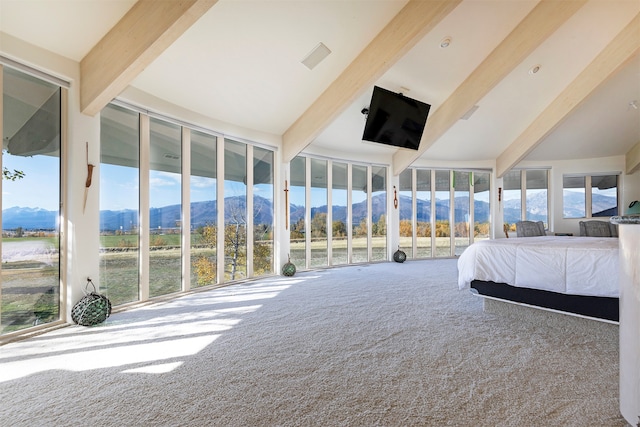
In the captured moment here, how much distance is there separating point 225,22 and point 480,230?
26.3 ft

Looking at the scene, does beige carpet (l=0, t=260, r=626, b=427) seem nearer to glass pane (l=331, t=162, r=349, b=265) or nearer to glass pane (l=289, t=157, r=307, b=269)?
glass pane (l=289, t=157, r=307, b=269)

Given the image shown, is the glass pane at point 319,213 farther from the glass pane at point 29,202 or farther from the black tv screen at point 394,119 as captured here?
the glass pane at point 29,202

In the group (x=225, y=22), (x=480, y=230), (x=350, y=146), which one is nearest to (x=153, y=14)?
(x=225, y=22)

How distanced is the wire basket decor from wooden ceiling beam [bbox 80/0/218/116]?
1933 mm

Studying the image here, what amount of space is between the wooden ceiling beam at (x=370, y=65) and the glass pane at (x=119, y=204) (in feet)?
8.32

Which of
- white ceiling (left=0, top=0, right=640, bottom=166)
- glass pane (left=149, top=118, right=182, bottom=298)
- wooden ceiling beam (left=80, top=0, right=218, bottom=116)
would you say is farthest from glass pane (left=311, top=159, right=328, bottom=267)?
wooden ceiling beam (left=80, top=0, right=218, bottom=116)

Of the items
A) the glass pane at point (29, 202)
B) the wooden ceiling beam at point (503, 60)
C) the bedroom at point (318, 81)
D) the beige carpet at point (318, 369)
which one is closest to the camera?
the beige carpet at point (318, 369)

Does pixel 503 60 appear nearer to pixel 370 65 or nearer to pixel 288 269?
pixel 370 65

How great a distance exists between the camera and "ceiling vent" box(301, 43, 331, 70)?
4.00 meters

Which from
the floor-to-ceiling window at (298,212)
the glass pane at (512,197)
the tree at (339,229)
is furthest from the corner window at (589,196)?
the floor-to-ceiling window at (298,212)

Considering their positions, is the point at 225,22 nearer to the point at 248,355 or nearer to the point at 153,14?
the point at 153,14

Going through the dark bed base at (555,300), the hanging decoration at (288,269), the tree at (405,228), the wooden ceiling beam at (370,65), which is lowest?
the hanging decoration at (288,269)

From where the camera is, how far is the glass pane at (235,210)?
514 centimetres

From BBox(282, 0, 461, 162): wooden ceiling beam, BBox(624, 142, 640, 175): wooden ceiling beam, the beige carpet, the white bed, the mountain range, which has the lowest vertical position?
the beige carpet
